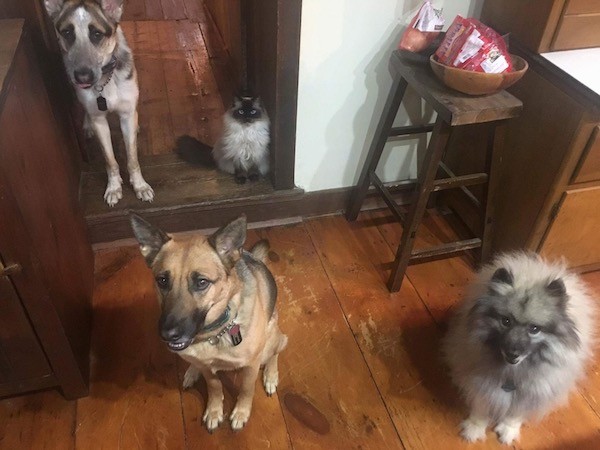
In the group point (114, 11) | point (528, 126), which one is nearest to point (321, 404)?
point (528, 126)

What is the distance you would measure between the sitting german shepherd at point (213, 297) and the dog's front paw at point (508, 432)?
0.79 m

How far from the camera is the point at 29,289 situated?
1312 mm

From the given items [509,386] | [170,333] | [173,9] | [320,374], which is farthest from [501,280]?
[173,9]

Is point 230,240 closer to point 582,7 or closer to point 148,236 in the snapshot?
point 148,236

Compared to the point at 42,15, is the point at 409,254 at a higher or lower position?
lower

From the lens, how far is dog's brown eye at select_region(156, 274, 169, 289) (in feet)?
3.94

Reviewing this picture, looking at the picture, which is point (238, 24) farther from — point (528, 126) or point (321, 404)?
point (321, 404)

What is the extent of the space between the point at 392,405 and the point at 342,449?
231 millimetres

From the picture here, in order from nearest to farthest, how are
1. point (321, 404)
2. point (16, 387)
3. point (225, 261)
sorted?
point (225, 261)
point (16, 387)
point (321, 404)

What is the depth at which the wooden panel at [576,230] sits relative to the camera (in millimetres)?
1761

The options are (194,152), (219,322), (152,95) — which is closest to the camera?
(219,322)

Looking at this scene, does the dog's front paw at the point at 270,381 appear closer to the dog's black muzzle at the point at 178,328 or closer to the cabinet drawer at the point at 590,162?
the dog's black muzzle at the point at 178,328

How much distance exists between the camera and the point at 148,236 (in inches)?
48.5

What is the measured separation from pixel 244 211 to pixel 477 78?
1.13 m
